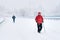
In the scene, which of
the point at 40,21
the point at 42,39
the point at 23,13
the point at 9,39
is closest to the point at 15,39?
the point at 9,39

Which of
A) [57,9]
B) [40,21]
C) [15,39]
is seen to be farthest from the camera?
[57,9]

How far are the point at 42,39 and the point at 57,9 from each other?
81.0 metres

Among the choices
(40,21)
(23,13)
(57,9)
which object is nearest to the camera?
(40,21)

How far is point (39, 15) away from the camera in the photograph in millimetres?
12734

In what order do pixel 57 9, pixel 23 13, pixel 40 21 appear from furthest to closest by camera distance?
pixel 23 13
pixel 57 9
pixel 40 21

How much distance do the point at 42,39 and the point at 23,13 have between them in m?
99.2

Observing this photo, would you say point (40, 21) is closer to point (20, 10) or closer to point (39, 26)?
point (39, 26)

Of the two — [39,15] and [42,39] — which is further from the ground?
[39,15]

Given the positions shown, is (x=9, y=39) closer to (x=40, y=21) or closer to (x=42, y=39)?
(x=42, y=39)

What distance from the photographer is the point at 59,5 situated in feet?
308

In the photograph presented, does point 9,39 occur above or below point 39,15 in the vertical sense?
below

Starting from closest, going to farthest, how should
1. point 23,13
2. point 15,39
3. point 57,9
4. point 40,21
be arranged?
point 15,39 → point 40,21 → point 57,9 → point 23,13

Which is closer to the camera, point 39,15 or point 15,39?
point 15,39

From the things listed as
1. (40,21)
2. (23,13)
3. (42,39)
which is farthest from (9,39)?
(23,13)
